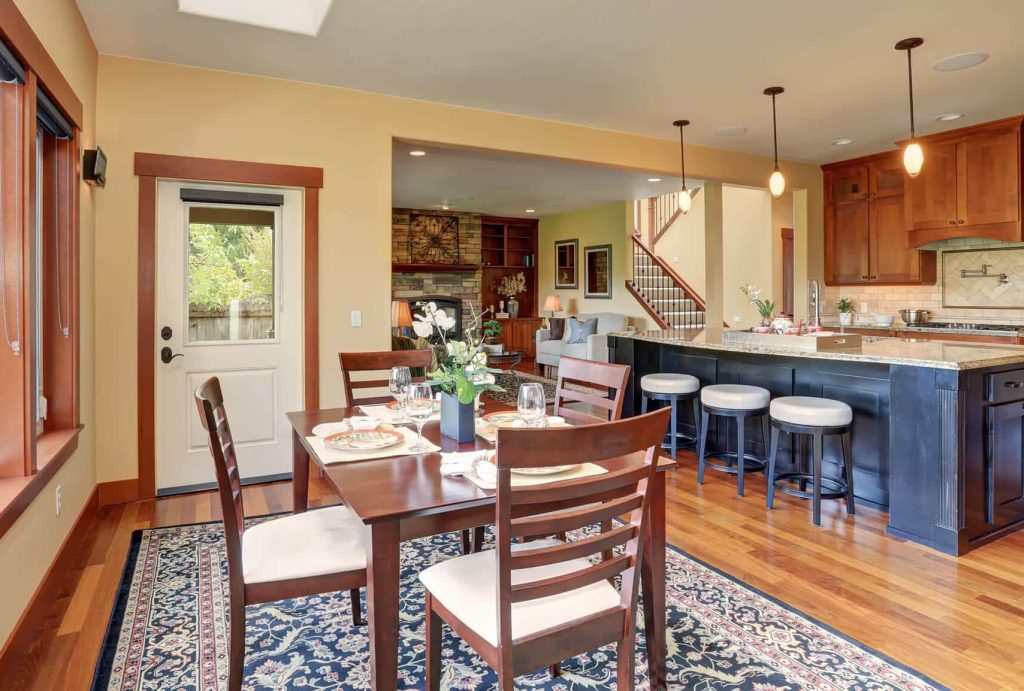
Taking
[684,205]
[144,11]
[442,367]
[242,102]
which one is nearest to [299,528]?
[442,367]

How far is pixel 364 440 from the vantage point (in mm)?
2010

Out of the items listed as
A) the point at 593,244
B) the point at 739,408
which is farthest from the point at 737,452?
the point at 593,244

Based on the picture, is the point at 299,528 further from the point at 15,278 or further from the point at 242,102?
the point at 242,102

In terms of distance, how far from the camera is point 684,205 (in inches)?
199

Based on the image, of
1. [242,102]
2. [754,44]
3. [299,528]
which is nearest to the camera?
[299,528]

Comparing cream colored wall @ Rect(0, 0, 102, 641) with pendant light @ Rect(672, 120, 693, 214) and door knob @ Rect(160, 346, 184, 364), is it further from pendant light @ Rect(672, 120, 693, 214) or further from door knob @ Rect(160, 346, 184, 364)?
pendant light @ Rect(672, 120, 693, 214)

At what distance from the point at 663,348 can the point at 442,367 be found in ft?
10.4

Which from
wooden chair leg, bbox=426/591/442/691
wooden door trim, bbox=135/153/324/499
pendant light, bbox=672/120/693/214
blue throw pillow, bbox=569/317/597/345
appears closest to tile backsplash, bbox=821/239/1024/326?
pendant light, bbox=672/120/693/214

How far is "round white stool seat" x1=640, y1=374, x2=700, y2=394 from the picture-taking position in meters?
4.24

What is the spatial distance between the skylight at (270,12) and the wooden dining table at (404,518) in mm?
2499

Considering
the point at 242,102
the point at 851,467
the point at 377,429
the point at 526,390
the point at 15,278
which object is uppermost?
the point at 242,102

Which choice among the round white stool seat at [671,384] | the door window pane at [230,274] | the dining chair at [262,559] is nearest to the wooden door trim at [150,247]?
the door window pane at [230,274]

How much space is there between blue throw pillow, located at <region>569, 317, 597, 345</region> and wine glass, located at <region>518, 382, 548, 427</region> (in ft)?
22.9

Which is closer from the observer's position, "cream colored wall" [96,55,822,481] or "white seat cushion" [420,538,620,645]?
"white seat cushion" [420,538,620,645]
